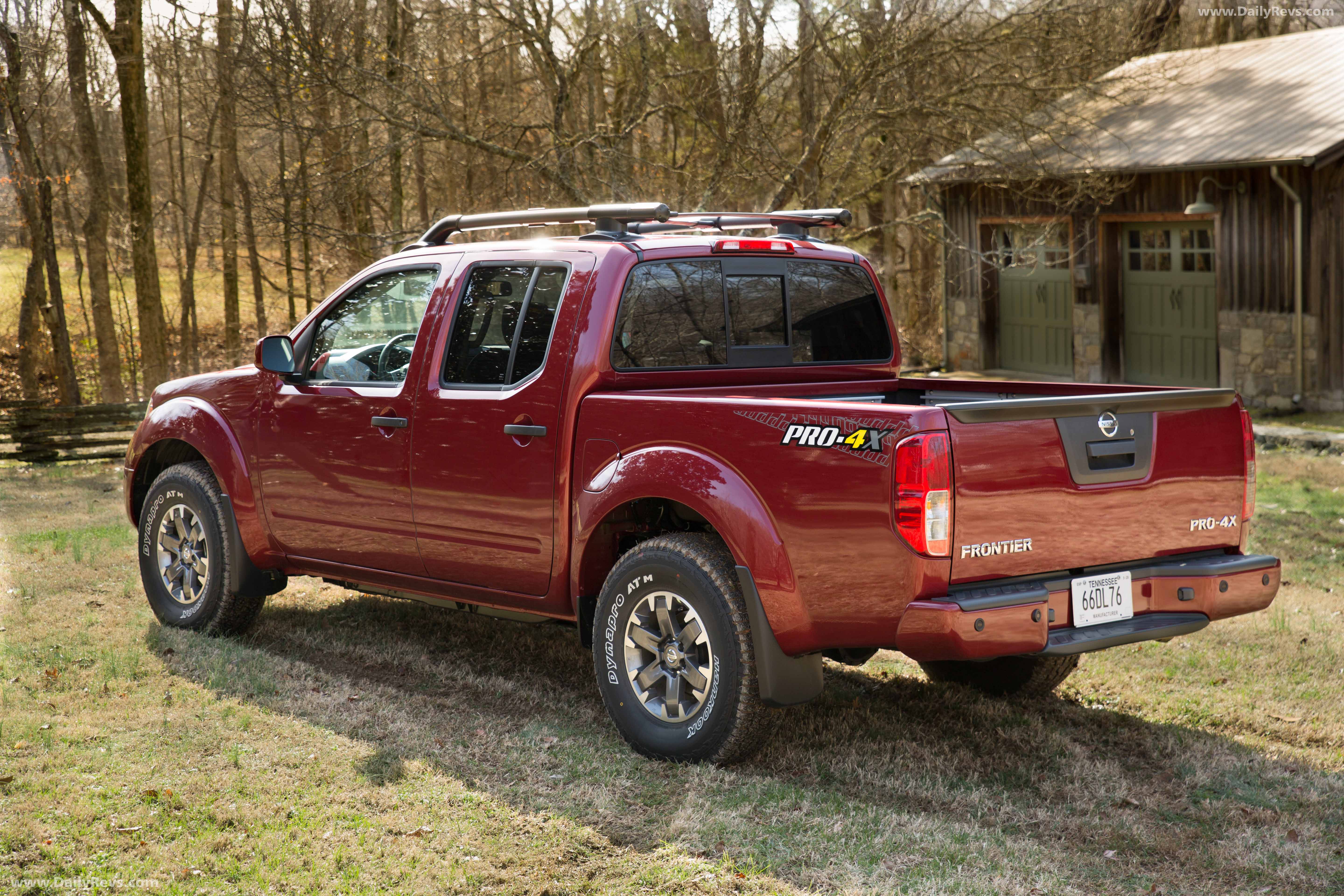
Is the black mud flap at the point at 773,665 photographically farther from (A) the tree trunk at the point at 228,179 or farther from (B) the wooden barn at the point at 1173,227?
(A) the tree trunk at the point at 228,179

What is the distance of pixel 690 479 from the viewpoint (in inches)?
183

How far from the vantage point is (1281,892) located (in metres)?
3.82

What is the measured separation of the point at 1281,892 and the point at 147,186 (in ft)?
59.7

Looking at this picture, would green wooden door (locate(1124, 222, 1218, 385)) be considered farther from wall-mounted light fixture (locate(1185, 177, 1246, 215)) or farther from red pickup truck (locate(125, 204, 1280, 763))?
red pickup truck (locate(125, 204, 1280, 763))

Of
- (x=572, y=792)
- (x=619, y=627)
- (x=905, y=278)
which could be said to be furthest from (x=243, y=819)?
(x=905, y=278)

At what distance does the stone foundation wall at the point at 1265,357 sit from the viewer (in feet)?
52.2

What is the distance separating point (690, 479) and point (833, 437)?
64 cm

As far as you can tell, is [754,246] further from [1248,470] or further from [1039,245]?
[1039,245]

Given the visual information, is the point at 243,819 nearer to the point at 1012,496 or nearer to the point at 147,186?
the point at 1012,496

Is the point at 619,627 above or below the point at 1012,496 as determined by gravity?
below

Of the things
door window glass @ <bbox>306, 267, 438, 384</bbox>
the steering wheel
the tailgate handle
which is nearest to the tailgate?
the tailgate handle

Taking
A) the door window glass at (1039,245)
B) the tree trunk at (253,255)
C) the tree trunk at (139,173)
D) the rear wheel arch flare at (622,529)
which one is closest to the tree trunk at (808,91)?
the door window glass at (1039,245)

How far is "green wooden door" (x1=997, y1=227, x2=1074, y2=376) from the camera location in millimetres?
19875

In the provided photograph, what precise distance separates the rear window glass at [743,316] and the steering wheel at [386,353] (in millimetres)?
1286
